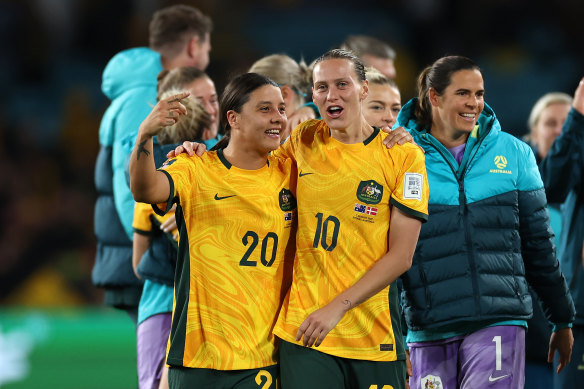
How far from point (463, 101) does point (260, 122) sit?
3.27ft

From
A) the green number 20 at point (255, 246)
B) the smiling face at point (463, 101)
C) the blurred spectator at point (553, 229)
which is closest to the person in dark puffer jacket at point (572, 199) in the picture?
the blurred spectator at point (553, 229)

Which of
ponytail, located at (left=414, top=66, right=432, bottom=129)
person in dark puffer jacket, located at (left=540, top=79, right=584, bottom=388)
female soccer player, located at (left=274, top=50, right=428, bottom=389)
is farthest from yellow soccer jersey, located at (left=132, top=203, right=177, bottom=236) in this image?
person in dark puffer jacket, located at (left=540, top=79, right=584, bottom=388)

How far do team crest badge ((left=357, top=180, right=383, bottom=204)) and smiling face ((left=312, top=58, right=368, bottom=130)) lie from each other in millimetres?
268

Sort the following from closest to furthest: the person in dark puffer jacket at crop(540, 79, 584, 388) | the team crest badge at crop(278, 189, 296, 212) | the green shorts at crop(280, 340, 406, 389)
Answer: the green shorts at crop(280, 340, 406, 389), the team crest badge at crop(278, 189, 296, 212), the person in dark puffer jacket at crop(540, 79, 584, 388)

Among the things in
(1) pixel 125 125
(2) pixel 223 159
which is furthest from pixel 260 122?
(1) pixel 125 125

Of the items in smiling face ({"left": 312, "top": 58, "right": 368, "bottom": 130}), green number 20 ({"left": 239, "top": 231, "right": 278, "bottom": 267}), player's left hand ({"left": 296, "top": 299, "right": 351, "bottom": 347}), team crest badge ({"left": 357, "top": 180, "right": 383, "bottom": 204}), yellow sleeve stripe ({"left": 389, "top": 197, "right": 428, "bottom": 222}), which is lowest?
player's left hand ({"left": 296, "top": 299, "right": 351, "bottom": 347})

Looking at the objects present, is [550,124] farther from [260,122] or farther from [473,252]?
[260,122]

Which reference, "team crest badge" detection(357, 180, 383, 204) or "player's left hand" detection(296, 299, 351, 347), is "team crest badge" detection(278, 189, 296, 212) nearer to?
"team crest badge" detection(357, 180, 383, 204)

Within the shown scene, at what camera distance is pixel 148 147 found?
3412 mm

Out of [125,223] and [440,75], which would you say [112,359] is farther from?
[440,75]

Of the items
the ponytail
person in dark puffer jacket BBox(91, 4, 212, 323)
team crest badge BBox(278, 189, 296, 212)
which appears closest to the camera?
team crest badge BBox(278, 189, 296, 212)

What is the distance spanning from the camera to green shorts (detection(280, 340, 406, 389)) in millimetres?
3543

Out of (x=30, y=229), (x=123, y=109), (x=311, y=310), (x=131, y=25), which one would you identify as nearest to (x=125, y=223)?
(x=123, y=109)

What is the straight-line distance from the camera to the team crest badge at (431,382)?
13.6 ft
